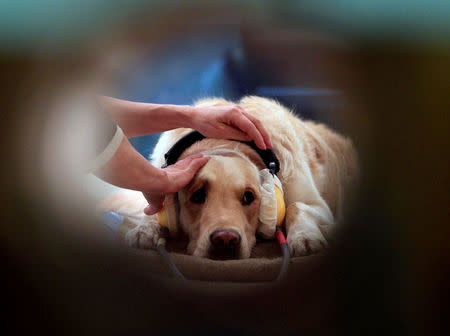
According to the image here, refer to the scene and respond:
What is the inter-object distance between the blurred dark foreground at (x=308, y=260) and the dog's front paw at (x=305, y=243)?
2 cm

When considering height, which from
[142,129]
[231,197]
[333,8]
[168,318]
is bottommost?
[168,318]

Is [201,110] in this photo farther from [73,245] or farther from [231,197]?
[73,245]

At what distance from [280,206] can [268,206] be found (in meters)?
0.04

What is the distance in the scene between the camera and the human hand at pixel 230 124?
891 mm

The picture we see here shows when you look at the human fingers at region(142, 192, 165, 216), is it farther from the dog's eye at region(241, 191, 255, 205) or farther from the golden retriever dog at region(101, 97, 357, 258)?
the dog's eye at region(241, 191, 255, 205)

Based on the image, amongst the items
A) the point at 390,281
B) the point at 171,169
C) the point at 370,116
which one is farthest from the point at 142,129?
the point at 390,281

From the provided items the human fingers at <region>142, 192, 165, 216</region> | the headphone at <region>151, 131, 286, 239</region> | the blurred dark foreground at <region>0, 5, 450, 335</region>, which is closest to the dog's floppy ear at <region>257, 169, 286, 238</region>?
the headphone at <region>151, 131, 286, 239</region>

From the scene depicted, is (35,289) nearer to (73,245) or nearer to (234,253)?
(73,245)

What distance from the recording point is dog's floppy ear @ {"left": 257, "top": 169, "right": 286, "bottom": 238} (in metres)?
0.88

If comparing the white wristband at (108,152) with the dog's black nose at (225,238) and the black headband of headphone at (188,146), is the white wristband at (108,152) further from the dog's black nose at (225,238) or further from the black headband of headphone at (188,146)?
the dog's black nose at (225,238)

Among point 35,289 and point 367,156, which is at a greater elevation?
point 367,156

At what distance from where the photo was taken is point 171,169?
0.88 m

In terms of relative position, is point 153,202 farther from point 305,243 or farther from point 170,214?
point 305,243

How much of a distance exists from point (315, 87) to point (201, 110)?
0.78 feet
